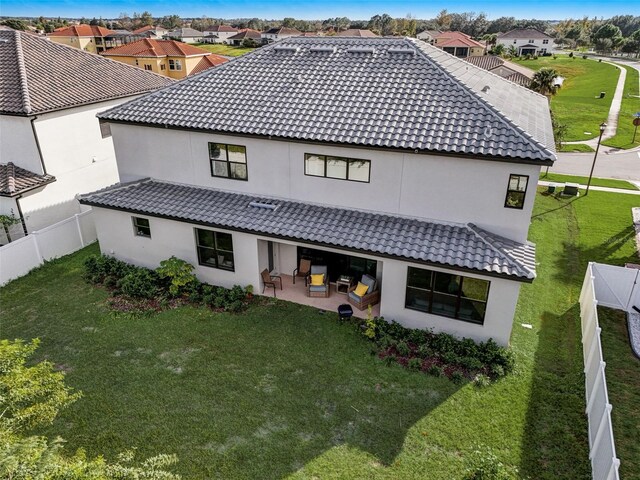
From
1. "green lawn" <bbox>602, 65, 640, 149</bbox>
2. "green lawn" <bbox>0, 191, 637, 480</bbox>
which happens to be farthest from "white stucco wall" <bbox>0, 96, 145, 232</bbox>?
"green lawn" <bbox>602, 65, 640, 149</bbox>

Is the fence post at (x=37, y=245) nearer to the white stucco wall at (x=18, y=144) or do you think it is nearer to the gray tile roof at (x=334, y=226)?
the gray tile roof at (x=334, y=226)

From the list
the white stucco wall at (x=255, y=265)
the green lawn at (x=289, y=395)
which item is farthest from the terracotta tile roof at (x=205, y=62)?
the green lawn at (x=289, y=395)

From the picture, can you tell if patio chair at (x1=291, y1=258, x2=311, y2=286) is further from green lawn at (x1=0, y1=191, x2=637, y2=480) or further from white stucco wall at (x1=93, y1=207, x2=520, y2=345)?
green lawn at (x1=0, y1=191, x2=637, y2=480)

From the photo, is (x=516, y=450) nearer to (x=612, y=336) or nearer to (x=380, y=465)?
(x=380, y=465)

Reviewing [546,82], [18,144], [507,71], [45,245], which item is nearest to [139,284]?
[45,245]

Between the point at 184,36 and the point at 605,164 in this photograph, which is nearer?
the point at 605,164

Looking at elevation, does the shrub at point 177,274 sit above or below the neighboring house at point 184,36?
below

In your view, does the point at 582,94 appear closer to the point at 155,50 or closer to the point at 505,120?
the point at 155,50
